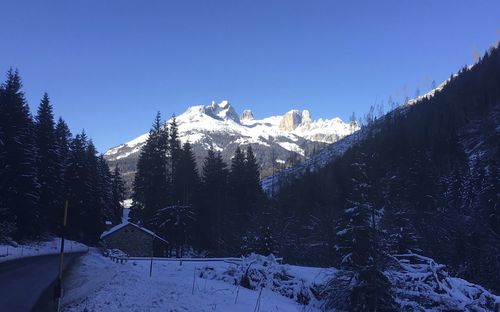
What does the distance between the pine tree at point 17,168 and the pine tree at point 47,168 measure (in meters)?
3.98

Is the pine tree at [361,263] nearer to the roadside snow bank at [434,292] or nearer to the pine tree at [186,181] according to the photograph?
the roadside snow bank at [434,292]

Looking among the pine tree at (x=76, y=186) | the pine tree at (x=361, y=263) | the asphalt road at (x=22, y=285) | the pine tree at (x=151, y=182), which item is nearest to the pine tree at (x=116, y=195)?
the pine tree at (x=76, y=186)

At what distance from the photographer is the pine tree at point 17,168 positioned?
38250 millimetres

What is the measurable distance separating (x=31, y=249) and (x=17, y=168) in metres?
7.38

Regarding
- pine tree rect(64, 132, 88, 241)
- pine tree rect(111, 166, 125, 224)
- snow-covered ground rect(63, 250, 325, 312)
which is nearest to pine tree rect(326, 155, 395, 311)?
A: snow-covered ground rect(63, 250, 325, 312)

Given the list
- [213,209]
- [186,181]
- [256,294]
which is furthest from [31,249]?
[213,209]

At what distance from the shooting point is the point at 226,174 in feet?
218

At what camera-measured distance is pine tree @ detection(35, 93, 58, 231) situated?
4604 cm

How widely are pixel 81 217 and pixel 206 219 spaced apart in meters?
16.7

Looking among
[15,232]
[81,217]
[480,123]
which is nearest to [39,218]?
[15,232]

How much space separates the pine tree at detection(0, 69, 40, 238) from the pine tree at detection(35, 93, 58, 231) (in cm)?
398

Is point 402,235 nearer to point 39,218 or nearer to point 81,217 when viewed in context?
point 39,218

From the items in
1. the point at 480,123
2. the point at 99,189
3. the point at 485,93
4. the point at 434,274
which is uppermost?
the point at 485,93

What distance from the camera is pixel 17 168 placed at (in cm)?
3881
